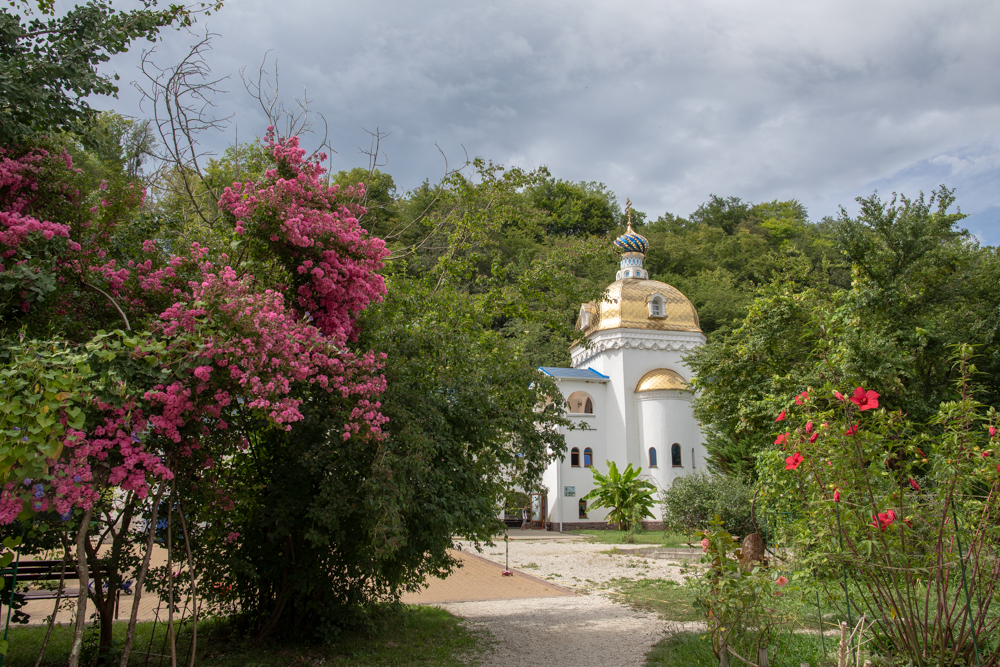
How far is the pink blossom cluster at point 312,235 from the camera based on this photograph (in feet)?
18.2

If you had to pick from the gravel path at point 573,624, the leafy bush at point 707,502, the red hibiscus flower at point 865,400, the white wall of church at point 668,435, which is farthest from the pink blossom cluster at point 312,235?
the white wall of church at point 668,435

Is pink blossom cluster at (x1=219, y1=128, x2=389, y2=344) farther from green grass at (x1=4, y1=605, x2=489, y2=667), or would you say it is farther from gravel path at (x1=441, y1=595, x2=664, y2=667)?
gravel path at (x1=441, y1=595, x2=664, y2=667)

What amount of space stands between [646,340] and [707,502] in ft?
42.6

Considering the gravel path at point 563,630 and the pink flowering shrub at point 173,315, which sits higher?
the pink flowering shrub at point 173,315

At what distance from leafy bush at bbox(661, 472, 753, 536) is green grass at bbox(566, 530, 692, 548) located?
525mm

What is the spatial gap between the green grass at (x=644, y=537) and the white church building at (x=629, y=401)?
2.31m

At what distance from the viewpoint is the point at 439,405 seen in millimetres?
6727

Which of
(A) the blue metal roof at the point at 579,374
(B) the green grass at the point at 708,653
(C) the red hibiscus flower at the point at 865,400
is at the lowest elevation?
(B) the green grass at the point at 708,653

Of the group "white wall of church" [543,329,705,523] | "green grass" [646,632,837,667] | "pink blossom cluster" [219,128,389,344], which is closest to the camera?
"pink blossom cluster" [219,128,389,344]

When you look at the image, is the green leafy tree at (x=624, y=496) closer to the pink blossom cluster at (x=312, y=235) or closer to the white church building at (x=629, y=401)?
the white church building at (x=629, y=401)

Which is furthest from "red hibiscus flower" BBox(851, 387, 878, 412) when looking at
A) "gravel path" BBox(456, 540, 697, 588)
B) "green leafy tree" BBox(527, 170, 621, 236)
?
"green leafy tree" BBox(527, 170, 621, 236)

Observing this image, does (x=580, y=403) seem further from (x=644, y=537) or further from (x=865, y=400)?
(x=865, y=400)

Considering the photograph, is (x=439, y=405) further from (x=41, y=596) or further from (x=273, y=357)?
(x=41, y=596)

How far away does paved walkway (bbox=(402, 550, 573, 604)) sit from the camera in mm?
11414
